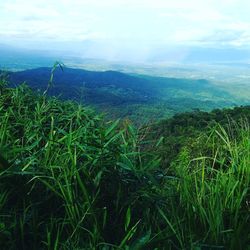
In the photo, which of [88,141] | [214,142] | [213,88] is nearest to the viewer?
[88,141]

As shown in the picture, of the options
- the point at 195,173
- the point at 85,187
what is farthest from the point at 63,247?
the point at 195,173

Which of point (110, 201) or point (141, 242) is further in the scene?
point (110, 201)

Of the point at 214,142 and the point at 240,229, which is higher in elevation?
the point at 214,142

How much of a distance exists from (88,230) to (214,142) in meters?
1.28

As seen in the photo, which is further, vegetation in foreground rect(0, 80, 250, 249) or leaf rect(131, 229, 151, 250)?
vegetation in foreground rect(0, 80, 250, 249)

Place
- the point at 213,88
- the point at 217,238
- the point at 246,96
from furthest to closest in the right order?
1. the point at 213,88
2. the point at 246,96
3. the point at 217,238

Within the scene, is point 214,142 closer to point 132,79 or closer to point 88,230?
point 88,230

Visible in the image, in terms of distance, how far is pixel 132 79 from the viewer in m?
142

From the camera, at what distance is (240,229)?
198cm

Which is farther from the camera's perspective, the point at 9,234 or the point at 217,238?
the point at 217,238

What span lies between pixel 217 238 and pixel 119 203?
47 cm

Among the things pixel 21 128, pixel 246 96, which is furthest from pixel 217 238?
pixel 246 96

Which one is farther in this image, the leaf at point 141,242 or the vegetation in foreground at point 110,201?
the vegetation in foreground at point 110,201

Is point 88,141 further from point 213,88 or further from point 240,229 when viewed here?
point 213,88
